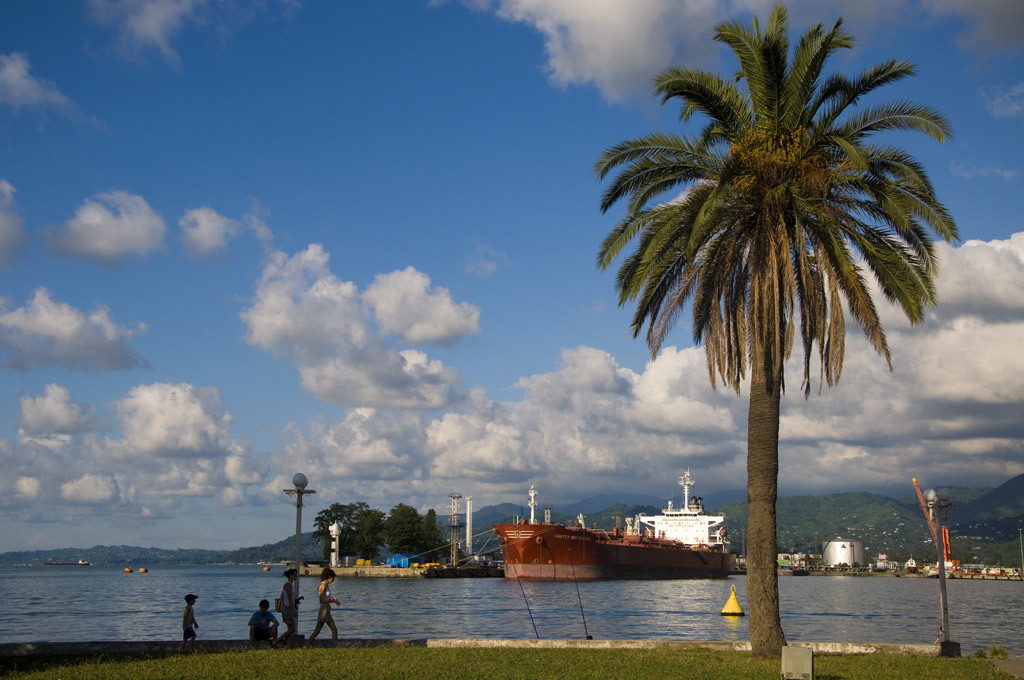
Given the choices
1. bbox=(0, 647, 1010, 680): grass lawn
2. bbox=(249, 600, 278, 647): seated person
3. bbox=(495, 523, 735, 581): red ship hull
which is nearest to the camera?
bbox=(0, 647, 1010, 680): grass lawn

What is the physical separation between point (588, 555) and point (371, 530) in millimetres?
63359

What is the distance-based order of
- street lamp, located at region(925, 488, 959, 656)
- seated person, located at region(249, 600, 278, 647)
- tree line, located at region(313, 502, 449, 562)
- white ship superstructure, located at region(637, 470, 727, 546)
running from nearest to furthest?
1. seated person, located at region(249, 600, 278, 647)
2. street lamp, located at region(925, 488, 959, 656)
3. white ship superstructure, located at region(637, 470, 727, 546)
4. tree line, located at region(313, 502, 449, 562)

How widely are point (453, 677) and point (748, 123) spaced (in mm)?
11858

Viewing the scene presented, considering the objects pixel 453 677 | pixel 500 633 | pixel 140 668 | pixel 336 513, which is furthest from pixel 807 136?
pixel 336 513

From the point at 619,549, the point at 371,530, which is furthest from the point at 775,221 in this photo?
the point at 371,530

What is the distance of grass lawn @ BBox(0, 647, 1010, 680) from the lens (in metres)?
12.9

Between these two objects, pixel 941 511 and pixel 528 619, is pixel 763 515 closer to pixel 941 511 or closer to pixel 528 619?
pixel 941 511

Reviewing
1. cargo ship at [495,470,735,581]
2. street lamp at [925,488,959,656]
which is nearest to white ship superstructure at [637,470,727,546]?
cargo ship at [495,470,735,581]

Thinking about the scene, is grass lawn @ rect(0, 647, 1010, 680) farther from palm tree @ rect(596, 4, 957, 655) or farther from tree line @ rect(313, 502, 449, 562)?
tree line @ rect(313, 502, 449, 562)

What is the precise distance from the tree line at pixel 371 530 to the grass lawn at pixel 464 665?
118474mm

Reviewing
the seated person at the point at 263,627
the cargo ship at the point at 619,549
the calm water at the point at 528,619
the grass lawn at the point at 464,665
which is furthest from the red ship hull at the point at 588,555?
the grass lawn at the point at 464,665

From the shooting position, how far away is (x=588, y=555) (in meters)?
80.1

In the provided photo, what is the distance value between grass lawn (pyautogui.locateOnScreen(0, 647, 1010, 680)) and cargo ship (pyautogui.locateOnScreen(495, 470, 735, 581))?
44238 millimetres

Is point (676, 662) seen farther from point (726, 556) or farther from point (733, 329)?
point (726, 556)
